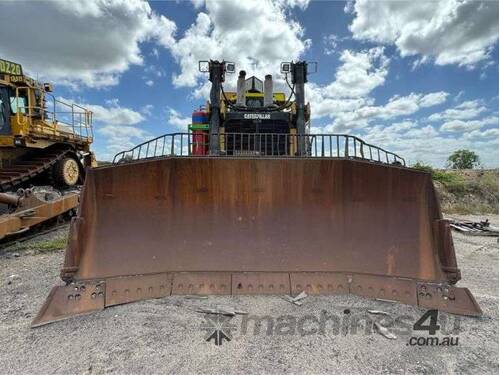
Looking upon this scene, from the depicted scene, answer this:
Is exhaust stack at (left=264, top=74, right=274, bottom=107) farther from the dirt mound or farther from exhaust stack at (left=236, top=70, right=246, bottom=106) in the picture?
the dirt mound

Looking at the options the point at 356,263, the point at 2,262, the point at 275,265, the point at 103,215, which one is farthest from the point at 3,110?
the point at 356,263

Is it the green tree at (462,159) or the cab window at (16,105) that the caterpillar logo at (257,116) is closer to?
the cab window at (16,105)

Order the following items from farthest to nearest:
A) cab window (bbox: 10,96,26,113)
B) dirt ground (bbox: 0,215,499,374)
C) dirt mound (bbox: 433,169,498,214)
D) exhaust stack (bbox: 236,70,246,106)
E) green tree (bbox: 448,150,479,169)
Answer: green tree (bbox: 448,150,479,169)
dirt mound (bbox: 433,169,498,214)
cab window (bbox: 10,96,26,113)
exhaust stack (bbox: 236,70,246,106)
dirt ground (bbox: 0,215,499,374)

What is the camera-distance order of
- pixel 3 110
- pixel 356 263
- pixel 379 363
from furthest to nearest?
pixel 3 110, pixel 356 263, pixel 379 363

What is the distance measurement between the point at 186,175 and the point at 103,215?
94 cm

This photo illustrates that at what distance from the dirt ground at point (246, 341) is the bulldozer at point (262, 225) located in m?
0.20

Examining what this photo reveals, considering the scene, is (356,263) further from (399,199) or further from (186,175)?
(186,175)

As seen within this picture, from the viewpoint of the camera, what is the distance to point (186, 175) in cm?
314

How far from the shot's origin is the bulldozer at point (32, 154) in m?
5.81

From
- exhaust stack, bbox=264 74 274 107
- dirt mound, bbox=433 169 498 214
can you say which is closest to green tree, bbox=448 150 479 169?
dirt mound, bbox=433 169 498 214

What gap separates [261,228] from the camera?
3.14 m

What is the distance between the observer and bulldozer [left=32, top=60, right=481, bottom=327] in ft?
9.49

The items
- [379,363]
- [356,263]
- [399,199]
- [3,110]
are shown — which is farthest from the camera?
[3,110]

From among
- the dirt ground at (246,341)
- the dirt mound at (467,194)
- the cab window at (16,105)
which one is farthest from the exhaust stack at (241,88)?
the dirt mound at (467,194)
